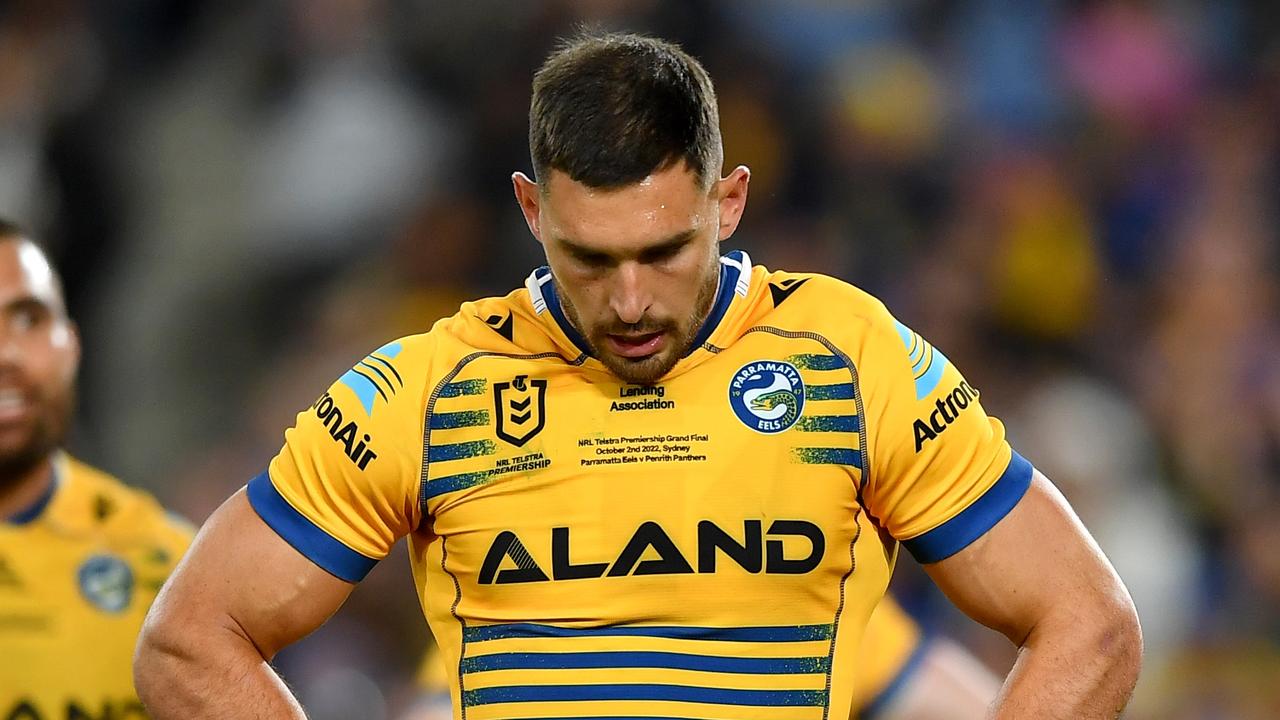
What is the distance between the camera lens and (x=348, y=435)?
3574 millimetres

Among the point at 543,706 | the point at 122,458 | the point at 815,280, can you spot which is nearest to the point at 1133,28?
the point at 122,458

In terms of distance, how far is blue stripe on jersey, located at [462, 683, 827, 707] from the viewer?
3455 mm

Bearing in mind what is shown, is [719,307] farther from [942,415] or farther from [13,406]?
[13,406]

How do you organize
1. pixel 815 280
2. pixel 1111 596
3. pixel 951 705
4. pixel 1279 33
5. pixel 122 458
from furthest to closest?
pixel 1279 33
pixel 122 458
pixel 951 705
pixel 815 280
pixel 1111 596

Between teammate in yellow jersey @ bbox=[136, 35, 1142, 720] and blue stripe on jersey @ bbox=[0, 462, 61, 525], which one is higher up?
teammate in yellow jersey @ bbox=[136, 35, 1142, 720]

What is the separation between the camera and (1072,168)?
8.94 m

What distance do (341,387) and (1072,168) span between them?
5966 millimetres

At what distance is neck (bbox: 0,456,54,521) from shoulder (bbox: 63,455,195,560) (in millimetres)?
70

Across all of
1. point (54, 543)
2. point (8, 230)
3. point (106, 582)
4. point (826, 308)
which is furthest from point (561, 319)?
point (8, 230)

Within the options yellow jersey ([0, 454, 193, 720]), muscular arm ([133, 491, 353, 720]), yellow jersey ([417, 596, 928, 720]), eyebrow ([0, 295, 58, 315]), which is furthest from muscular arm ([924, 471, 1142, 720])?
eyebrow ([0, 295, 58, 315])

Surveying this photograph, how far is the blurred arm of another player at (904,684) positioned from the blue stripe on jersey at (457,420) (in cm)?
170

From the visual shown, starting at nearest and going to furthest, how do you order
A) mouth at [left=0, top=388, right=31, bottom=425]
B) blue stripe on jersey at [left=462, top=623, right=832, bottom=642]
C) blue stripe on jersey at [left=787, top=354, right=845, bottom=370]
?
blue stripe on jersey at [left=462, top=623, right=832, bottom=642]
blue stripe on jersey at [left=787, top=354, right=845, bottom=370]
mouth at [left=0, top=388, right=31, bottom=425]

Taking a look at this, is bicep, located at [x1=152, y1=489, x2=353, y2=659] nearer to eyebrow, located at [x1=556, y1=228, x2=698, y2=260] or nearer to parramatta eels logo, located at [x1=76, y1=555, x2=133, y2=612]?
eyebrow, located at [x1=556, y1=228, x2=698, y2=260]

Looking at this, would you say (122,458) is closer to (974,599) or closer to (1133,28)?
(1133,28)
